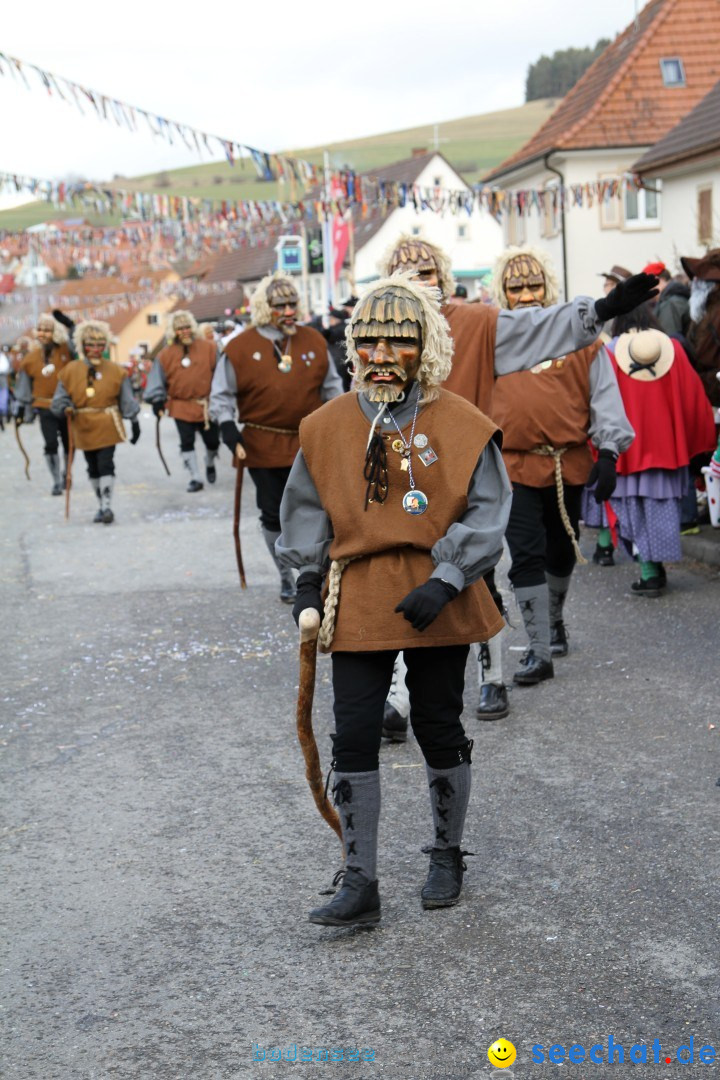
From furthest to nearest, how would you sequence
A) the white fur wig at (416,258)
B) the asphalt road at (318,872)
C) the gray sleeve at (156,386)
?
the gray sleeve at (156,386), the white fur wig at (416,258), the asphalt road at (318,872)

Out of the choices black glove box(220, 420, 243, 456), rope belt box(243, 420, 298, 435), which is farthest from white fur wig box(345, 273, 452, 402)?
rope belt box(243, 420, 298, 435)

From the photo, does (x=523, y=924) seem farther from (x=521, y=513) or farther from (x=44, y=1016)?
(x=521, y=513)

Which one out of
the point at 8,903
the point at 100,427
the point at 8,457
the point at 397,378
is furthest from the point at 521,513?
the point at 8,457

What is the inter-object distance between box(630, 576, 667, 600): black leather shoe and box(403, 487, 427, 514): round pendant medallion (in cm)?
520

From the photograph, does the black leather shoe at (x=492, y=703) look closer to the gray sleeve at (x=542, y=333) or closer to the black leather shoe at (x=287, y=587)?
the gray sleeve at (x=542, y=333)

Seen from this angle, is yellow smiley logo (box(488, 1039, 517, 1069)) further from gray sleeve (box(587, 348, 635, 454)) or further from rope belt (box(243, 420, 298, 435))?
rope belt (box(243, 420, 298, 435))

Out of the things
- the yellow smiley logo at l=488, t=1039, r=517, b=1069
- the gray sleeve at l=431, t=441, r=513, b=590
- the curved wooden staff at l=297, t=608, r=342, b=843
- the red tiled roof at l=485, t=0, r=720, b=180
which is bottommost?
the yellow smiley logo at l=488, t=1039, r=517, b=1069

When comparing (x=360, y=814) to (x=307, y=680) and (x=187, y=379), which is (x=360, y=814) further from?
(x=187, y=379)

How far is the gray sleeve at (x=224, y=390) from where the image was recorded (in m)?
9.33

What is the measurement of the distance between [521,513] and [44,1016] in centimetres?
385

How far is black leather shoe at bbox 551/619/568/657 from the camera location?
7.71 m

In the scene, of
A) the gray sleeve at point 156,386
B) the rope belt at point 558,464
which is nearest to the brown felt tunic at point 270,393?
the rope belt at point 558,464

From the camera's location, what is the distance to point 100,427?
14.5 meters

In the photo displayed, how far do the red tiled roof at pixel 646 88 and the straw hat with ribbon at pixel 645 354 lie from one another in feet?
86.6
